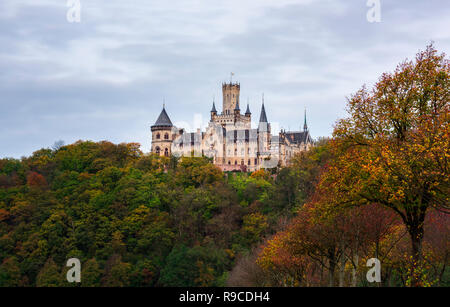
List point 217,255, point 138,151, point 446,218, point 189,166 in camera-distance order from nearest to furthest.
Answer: point 446,218 → point 217,255 → point 189,166 → point 138,151

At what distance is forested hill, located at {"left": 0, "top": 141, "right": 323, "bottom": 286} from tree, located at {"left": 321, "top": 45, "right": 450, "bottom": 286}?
127 feet

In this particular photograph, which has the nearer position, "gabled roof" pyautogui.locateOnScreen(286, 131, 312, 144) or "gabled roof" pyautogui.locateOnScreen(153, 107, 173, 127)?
"gabled roof" pyautogui.locateOnScreen(153, 107, 173, 127)

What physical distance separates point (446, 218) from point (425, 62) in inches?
549

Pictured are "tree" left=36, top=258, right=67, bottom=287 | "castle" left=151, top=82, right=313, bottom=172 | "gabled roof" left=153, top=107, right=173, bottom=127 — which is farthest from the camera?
"gabled roof" left=153, top=107, right=173, bottom=127

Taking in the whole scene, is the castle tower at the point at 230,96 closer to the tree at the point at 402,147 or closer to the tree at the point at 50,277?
the tree at the point at 50,277

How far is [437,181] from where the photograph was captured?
940 inches

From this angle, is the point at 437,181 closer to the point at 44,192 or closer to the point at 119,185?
the point at 119,185

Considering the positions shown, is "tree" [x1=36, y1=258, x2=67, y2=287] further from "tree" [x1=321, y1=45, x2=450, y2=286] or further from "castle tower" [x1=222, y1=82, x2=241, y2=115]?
"castle tower" [x1=222, y1=82, x2=241, y2=115]

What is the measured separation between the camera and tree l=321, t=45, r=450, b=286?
2441cm

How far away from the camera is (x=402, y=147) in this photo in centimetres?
2667

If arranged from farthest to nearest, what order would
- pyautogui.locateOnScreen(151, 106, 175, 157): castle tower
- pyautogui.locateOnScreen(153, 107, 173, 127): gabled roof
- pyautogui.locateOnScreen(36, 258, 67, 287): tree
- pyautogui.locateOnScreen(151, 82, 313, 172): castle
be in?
pyautogui.locateOnScreen(153, 107, 173, 127): gabled roof → pyautogui.locateOnScreen(151, 106, 175, 157): castle tower → pyautogui.locateOnScreen(151, 82, 313, 172): castle → pyautogui.locateOnScreen(36, 258, 67, 287): tree

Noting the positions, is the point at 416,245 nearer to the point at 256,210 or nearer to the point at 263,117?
the point at 256,210

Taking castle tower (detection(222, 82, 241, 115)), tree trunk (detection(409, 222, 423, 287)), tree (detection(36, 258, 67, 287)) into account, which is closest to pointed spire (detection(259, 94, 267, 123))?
castle tower (detection(222, 82, 241, 115))

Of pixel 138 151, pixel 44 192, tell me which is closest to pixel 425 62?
pixel 44 192
